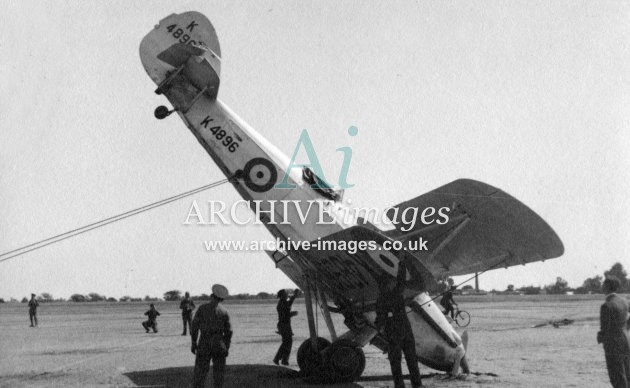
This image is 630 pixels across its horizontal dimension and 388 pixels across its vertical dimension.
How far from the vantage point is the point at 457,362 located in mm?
9766

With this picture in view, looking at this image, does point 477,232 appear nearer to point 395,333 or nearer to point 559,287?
point 395,333

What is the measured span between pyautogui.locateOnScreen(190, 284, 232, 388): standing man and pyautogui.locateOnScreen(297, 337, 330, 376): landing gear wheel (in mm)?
2189

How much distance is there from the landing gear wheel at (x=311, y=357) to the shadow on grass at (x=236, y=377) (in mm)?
206

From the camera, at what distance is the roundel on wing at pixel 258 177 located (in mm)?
9992

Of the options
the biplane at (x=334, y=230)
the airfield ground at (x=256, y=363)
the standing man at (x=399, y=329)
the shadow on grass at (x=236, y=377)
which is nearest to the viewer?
the standing man at (x=399, y=329)

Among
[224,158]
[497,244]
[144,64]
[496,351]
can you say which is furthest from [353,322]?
[144,64]

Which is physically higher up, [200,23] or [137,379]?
[200,23]

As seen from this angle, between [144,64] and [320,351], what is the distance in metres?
6.19

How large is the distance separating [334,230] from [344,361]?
2.24 meters

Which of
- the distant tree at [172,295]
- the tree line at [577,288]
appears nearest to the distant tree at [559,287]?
the tree line at [577,288]

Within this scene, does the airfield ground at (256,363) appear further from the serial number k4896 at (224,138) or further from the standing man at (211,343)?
the serial number k4896 at (224,138)

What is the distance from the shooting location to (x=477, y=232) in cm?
905

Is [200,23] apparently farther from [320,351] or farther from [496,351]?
[496,351]

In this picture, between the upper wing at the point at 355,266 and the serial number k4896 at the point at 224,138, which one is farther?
the serial number k4896 at the point at 224,138
